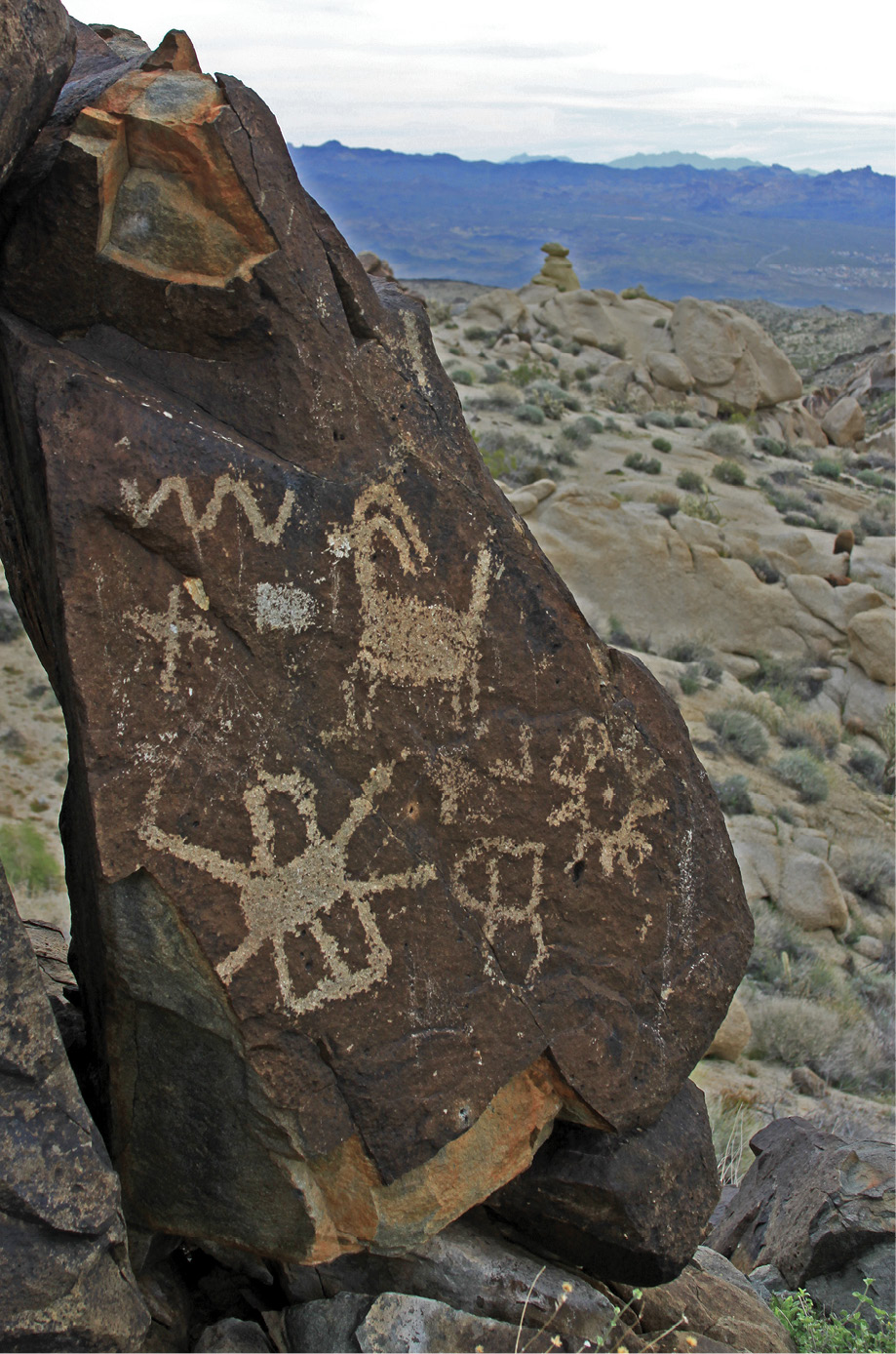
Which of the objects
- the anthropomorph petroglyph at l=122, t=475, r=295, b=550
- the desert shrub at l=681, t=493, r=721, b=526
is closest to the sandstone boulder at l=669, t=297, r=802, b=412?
the desert shrub at l=681, t=493, r=721, b=526

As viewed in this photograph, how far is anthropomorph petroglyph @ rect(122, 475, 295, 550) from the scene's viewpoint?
2.25 meters

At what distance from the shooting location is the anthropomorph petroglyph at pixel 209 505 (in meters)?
2.25

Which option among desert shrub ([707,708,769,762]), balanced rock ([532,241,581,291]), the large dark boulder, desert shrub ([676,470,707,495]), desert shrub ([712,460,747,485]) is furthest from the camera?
balanced rock ([532,241,581,291])

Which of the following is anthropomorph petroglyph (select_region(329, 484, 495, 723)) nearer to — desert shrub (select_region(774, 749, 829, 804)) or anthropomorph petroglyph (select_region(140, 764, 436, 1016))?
anthropomorph petroglyph (select_region(140, 764, 436, 1016))

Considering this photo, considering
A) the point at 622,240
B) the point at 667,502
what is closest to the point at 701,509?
the point at 667,502

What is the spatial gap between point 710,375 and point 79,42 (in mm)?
23657

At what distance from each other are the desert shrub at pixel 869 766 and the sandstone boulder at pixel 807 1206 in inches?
261

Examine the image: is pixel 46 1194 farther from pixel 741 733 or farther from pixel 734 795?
pixel 741 733

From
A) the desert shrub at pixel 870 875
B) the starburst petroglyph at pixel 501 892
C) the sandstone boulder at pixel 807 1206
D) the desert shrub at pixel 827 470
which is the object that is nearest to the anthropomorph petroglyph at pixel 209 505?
the starburst petroglyph at pixel 501 892

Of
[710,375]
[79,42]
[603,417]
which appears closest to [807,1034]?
[79,42]

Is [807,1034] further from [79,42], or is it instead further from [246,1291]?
[79,42]

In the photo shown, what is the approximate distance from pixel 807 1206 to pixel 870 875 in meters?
5.09

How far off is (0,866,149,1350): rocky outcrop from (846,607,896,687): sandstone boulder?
36.7ft

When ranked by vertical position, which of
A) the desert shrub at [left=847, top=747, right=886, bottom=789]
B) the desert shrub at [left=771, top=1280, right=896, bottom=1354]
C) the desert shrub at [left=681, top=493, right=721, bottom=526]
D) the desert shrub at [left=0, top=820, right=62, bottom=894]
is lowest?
the desert shrub at [left=847, top=747, right=886, bottom=789]
